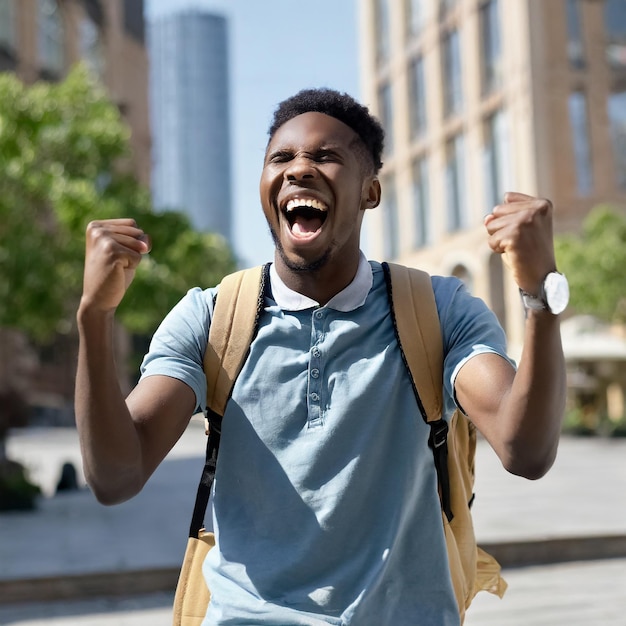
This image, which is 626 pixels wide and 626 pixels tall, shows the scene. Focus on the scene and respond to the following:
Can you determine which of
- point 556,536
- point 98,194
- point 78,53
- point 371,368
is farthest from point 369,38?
point 371,368

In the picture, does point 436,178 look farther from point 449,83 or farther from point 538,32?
point 538,32

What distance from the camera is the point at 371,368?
2137 millimetres

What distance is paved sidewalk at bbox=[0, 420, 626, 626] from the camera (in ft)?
23.3

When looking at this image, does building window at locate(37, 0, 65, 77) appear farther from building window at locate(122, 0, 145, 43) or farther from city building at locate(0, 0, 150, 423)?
building window at locate(122, 0, 145, 43)

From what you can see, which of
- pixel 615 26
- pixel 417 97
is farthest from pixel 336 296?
pixel 417 97

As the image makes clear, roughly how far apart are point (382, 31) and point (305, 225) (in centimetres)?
4631

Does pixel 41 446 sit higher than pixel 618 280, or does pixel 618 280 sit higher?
pixel 618 280

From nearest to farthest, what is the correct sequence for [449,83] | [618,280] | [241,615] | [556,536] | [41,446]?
1. [241,615]
2. [556,536]
3. [618,280]
4. [41,446]
5. [449,83]

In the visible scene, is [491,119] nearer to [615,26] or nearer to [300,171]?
[615,26]

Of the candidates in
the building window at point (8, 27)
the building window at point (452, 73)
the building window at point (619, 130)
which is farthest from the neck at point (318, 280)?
the building window at point (8, 27)

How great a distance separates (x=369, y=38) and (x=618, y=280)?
2464 centimetres

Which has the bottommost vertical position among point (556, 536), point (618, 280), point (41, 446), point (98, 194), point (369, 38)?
point (41, 446)

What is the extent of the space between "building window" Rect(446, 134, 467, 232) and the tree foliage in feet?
82.7

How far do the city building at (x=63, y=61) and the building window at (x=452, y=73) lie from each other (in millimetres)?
13024
